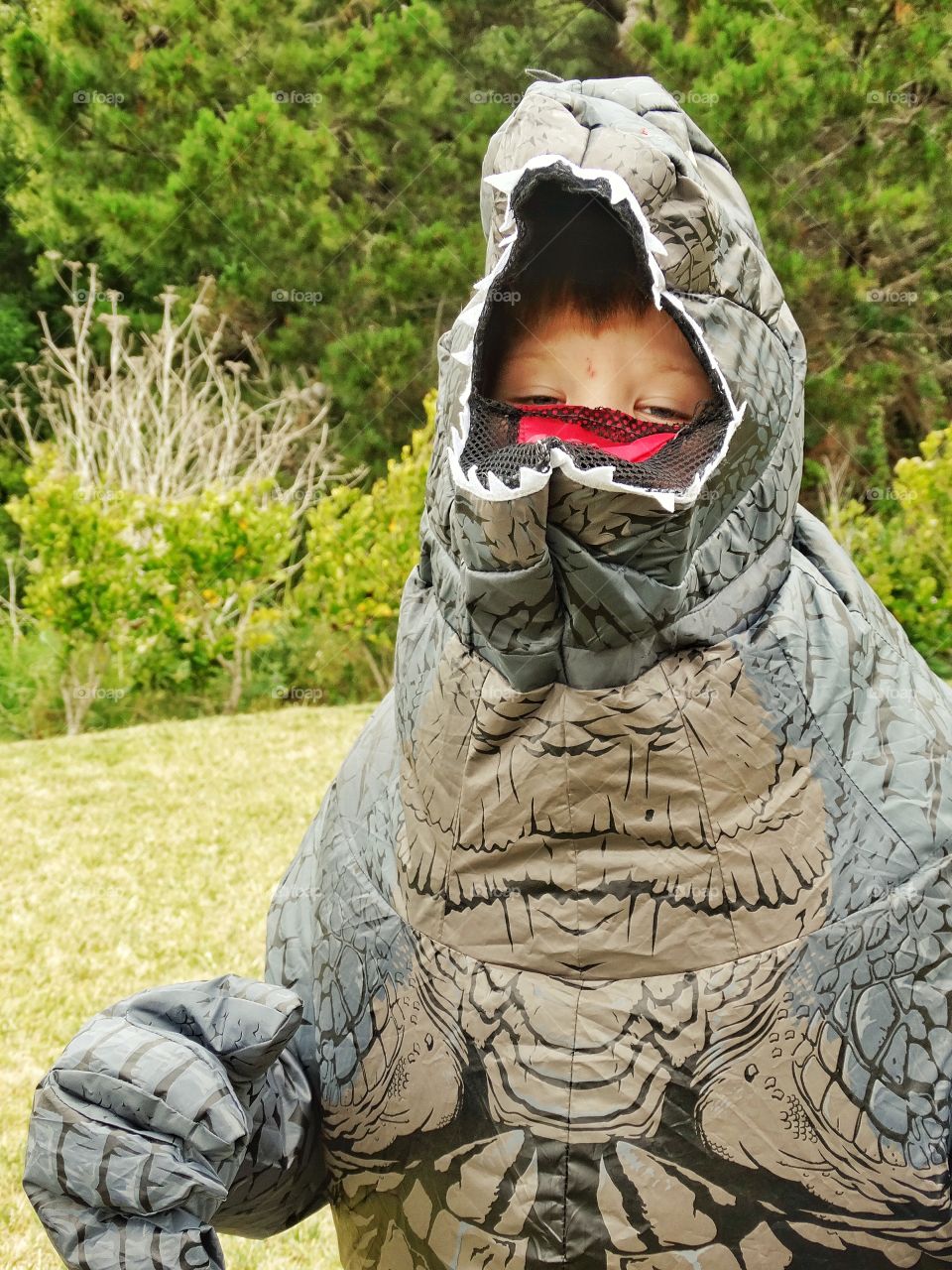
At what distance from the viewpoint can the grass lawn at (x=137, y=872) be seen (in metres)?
3.17

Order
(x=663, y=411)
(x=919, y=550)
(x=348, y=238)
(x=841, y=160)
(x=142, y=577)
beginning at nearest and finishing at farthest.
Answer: (x=663, y=411) < (x=142, y=577) < (x=919, y=550) < (x=841, y=160) < (x=348, y=238)

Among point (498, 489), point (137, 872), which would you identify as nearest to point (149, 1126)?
point (498, 489)

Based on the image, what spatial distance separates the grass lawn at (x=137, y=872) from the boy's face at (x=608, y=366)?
200 centimetres

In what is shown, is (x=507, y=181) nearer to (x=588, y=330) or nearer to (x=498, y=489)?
(x=588, y=330)

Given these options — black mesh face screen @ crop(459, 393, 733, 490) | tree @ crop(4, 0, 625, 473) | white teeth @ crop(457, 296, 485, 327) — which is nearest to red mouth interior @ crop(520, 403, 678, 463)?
black mesh face screen @ crop(459, 393, 733, 490)

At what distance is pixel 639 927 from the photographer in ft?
3.82

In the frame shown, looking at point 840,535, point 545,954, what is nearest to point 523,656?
point 545,954

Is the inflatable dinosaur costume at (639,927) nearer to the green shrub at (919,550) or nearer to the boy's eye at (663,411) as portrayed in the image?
the boy's eye at (663,411)

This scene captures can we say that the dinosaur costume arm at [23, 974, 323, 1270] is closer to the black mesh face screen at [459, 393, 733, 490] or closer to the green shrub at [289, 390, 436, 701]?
the black mesh face screen at [459, 393, 733, 490]

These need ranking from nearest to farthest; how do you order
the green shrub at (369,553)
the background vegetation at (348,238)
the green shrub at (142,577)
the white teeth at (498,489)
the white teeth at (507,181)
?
the white teeth at (498,489) < the white teeth at (507,181) < the green shrub at (142,577) < the green shrub at (369,553) < the background vegetation at (348,238)

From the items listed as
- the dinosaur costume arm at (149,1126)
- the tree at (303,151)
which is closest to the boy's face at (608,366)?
the dinosaur costume arm at (149,1126)

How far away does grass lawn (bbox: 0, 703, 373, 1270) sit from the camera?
3.17 meters

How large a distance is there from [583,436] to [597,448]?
13 centimetres

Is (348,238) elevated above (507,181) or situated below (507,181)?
above
